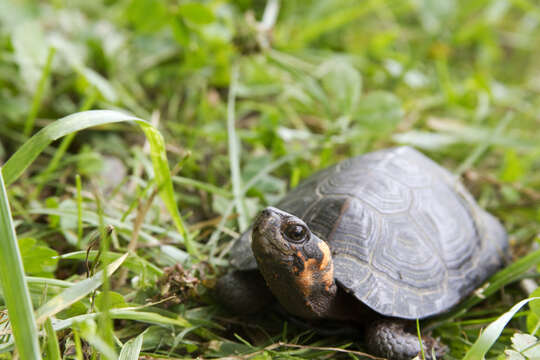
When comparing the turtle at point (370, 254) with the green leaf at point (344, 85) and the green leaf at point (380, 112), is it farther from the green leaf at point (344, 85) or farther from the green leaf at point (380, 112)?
the green leaf at point (344, 85)

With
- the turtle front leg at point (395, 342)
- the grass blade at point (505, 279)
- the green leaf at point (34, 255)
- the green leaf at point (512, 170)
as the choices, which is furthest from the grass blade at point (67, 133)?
the green leaf at point (512, 170)

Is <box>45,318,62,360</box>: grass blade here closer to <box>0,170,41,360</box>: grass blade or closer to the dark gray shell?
<box>0,170,41,360</box>: grass blade

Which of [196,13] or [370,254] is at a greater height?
[196,13]

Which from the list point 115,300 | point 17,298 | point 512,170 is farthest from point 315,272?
point 512,170

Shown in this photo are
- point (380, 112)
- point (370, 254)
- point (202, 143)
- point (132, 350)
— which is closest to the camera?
point (132, 350)

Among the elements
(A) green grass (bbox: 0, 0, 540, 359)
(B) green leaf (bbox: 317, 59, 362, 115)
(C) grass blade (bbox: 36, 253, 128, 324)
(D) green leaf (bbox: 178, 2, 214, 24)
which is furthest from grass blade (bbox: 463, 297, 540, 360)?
(D) green leaf (bbox: 178, 2, 214, 24)

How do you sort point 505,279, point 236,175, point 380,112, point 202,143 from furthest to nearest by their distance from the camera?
point 202,143 → point 380,112 → point 236,175 → point 505,279

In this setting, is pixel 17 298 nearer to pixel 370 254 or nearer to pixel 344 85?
pixel 370 254
